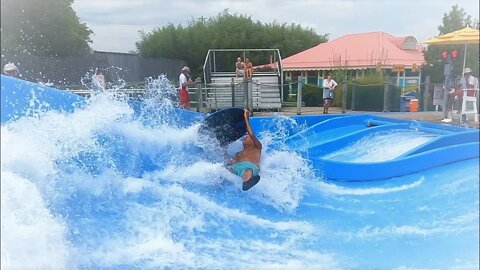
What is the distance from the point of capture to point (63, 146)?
2008 mm

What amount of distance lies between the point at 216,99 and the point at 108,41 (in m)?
0.73

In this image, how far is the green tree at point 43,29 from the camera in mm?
1353

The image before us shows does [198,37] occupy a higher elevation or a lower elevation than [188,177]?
higher

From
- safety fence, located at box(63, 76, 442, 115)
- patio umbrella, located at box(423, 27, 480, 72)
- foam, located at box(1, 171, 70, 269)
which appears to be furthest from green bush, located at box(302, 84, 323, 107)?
foam, located at box(1, 171, 70, 269)

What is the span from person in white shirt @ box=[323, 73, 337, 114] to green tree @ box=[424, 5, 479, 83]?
0.57 m

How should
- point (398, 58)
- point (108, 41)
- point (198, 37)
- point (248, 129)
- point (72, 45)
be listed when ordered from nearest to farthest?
point (398, 58) → point (72, 45) → point (108, 41) → point (198, 37) → point (248, 129)

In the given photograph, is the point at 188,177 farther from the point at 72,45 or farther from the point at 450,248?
the point at 450,248

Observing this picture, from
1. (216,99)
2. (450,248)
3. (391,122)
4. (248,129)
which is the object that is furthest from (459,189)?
(216,99)

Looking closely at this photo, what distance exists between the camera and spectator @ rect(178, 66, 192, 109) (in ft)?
7.53

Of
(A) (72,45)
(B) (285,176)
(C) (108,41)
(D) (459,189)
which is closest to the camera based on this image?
(D) (459,189)

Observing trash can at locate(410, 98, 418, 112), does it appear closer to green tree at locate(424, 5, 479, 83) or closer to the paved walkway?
the paved walkway

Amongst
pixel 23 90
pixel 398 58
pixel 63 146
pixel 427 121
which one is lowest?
pixel 63 146

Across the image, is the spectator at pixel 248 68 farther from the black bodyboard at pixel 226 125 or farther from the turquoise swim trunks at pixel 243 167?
the turquoise swim trunks at pixel 243 167

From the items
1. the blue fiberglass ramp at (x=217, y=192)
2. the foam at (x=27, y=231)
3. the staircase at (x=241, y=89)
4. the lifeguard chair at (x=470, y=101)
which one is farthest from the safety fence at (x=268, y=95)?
the foam at (x=27, y=231)
